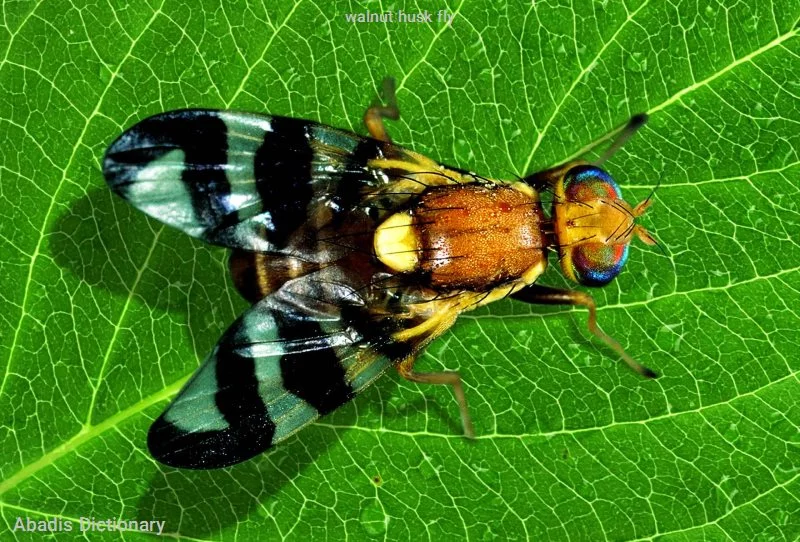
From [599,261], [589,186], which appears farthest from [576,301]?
[589,186]

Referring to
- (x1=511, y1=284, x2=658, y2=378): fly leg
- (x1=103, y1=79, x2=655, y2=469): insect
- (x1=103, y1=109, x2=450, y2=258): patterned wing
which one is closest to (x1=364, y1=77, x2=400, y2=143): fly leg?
(x1=103, y1=79, x2=655, y2=469): insect

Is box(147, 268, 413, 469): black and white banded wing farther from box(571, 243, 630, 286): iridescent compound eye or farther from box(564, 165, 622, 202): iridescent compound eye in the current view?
box(564, 165, 622, 202): iridescent compound eye

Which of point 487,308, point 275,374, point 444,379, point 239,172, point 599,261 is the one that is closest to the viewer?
point 275,374

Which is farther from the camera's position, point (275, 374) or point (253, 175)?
point (253, 175)

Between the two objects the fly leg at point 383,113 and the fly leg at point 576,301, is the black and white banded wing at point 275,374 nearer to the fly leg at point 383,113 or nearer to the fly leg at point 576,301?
the fly leg at point 576,301

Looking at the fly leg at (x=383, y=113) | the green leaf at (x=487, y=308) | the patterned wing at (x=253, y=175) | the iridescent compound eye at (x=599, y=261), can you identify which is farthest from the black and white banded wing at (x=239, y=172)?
the iridescent compound eye at (x=599, y=261)

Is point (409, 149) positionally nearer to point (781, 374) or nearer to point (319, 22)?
point (319, 22)

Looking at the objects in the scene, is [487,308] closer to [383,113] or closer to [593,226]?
[593,226]

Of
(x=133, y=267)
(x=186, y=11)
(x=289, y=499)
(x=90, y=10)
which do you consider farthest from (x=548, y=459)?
(x=90, y=10)
